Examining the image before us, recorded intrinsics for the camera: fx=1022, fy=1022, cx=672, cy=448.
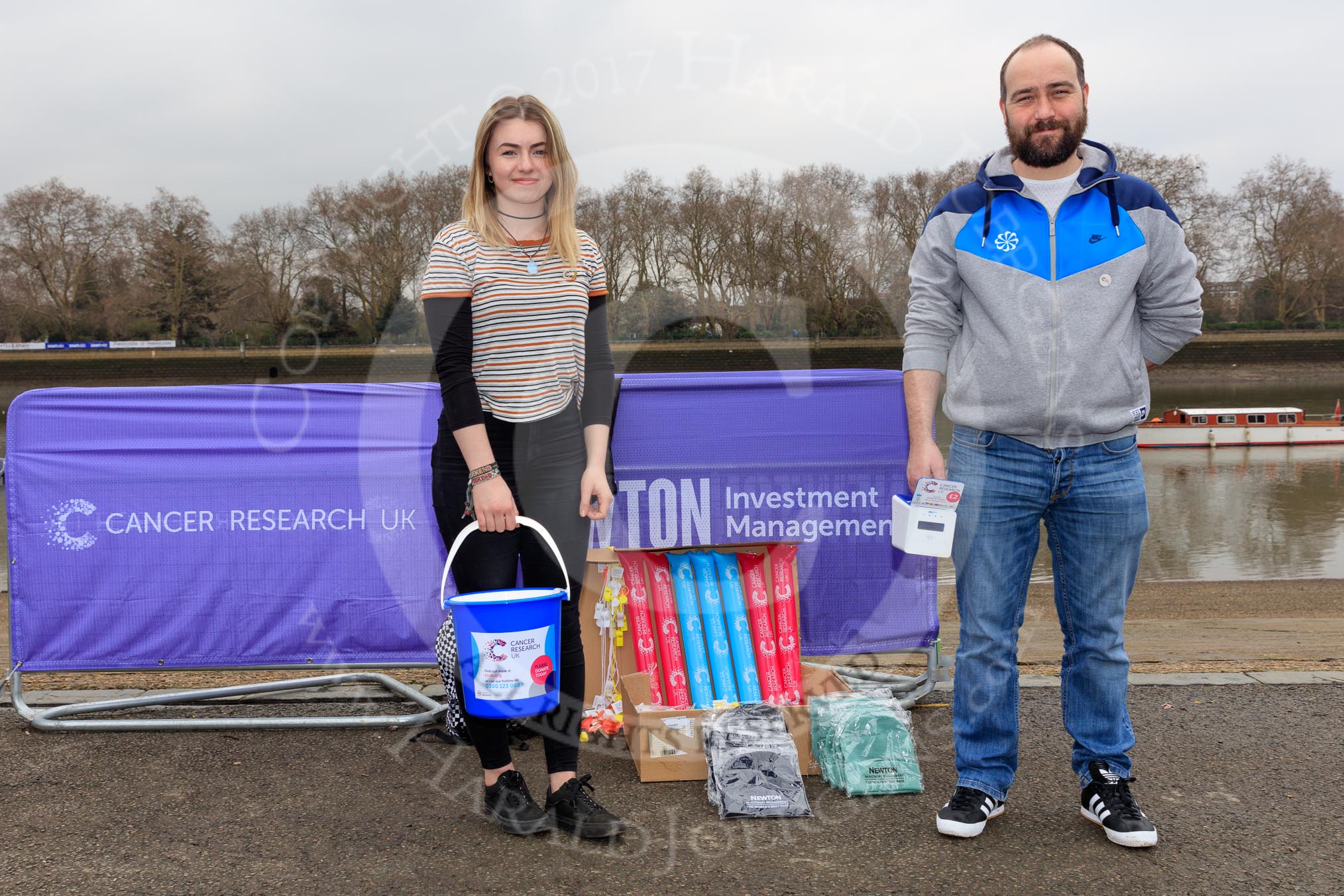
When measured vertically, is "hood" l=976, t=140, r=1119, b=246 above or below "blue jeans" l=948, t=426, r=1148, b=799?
above

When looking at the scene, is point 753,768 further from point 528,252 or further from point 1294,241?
point 1294,241

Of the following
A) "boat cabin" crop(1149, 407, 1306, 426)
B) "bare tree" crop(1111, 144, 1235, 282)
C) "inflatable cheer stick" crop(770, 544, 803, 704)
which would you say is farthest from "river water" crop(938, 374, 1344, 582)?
"bare tree" crop(1111, 144, 1235, 282)

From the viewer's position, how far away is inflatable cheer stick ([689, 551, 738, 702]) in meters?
3.30

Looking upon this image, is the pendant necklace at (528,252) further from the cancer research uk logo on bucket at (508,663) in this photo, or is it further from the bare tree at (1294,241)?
the bare tree at (1294,241)

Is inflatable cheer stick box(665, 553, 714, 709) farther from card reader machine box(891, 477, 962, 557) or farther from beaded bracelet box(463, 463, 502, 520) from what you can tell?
beaded bracelet box(463, 463, 502, 520)

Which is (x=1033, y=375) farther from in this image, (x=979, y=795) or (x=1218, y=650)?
(x=1218, y=650)

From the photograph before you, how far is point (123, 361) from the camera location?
188 feet

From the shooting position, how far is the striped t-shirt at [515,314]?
252 cm

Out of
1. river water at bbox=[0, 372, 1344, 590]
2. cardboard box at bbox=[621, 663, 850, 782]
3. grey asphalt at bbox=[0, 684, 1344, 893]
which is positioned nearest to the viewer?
grey asphalt at bbox=[0, 684, 1344, 893]

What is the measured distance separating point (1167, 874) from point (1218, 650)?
10.7ft

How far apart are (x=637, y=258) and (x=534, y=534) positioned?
2398cm

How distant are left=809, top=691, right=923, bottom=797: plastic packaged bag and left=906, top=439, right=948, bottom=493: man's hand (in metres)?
0.73

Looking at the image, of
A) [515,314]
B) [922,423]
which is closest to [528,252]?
[515,314]

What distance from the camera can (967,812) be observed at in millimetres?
2631
